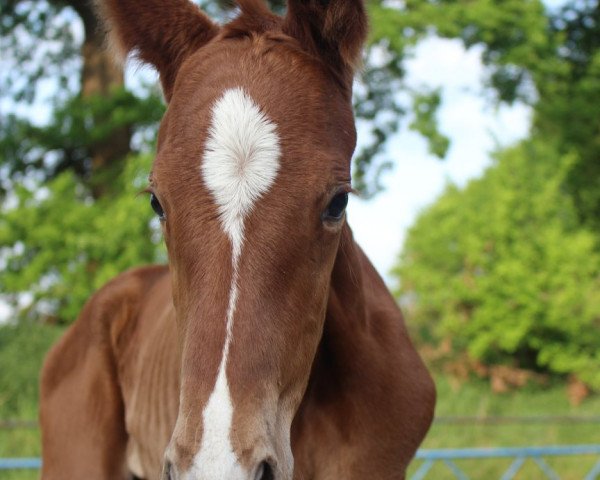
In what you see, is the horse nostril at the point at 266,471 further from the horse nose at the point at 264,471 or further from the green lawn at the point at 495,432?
the green lawn at the point at 495,432

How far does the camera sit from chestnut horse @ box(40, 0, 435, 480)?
219 centimetres

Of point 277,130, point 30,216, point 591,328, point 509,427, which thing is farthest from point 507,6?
point 277,130

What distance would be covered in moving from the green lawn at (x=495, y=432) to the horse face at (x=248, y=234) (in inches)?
256

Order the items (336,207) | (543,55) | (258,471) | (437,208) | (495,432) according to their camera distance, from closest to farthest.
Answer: (258,471), (336,207), (495,432), (543,55), (437,208)

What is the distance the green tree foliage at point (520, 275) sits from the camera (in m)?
16.6

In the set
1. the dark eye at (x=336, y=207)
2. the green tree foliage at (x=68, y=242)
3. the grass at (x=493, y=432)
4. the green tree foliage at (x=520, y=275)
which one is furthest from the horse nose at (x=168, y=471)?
the green tree foliage at (x=520, y=275)

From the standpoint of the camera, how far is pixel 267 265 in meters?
2.28

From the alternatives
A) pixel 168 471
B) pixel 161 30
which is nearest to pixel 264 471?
pixel 168 471

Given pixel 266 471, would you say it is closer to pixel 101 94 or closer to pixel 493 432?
pixel 493 432

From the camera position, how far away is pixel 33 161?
17203 mm

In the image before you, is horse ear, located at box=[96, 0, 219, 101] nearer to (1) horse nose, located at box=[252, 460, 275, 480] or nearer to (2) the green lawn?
(1) horse nose, located at box=[252, 460, 275, 480]

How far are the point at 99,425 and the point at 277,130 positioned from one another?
8.09 ft

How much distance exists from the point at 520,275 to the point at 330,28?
47.7ft

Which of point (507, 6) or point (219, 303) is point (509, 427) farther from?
point (219, 303)
